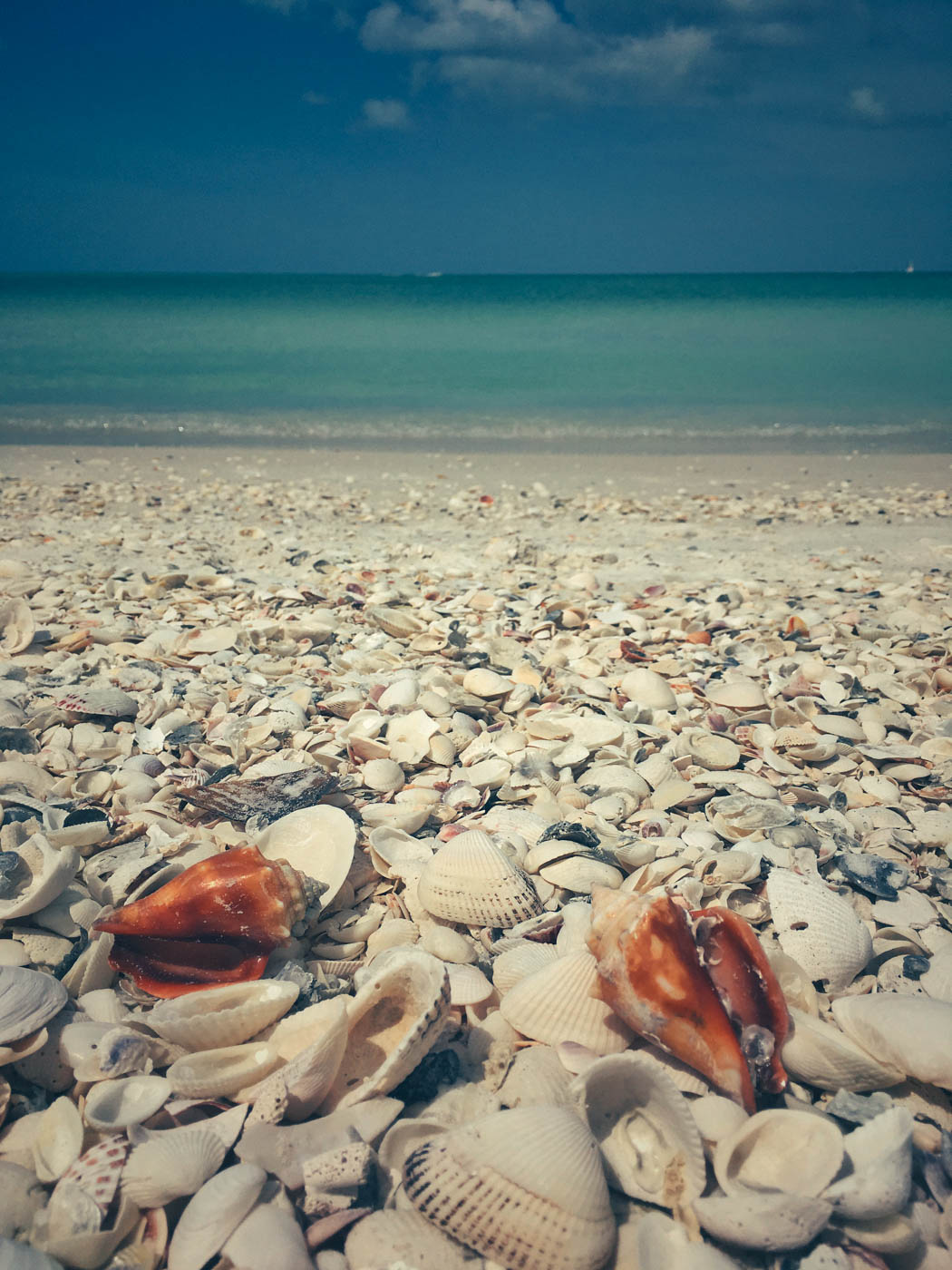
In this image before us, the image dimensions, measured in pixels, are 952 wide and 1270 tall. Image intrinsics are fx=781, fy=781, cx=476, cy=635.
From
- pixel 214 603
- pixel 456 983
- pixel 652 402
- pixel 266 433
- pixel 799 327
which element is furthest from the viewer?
pixel 799 327

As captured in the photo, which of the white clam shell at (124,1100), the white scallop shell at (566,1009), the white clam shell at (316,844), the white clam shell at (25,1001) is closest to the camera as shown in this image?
the white clam shell at (124,1100)

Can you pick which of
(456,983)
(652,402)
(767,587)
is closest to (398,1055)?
(456,983)

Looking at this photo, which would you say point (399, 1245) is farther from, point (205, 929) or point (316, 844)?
point (316, 844)

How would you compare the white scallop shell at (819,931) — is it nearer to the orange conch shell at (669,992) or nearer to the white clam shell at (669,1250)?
the orange conch shell at (669,992)

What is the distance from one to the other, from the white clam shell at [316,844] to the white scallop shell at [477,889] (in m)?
0.26

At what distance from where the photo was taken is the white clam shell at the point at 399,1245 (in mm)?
1479

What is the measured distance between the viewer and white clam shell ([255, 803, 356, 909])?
95.2 inches

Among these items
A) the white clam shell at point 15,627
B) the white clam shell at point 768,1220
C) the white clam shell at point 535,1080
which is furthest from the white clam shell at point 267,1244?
the white clam shell at point 15,627

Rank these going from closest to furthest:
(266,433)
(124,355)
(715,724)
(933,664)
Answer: (715,724)
(933,664)
(266,433)
(124,355)

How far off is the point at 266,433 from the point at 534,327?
2780cm

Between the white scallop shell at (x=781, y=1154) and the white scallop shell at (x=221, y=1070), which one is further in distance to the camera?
the white scallop shell at (x=221, y=1070)

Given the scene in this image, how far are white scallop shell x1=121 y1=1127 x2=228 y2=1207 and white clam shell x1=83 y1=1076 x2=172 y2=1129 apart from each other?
0.31ft

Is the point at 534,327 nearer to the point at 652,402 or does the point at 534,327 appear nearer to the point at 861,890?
the point at 652,402

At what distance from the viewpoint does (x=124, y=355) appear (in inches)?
952
